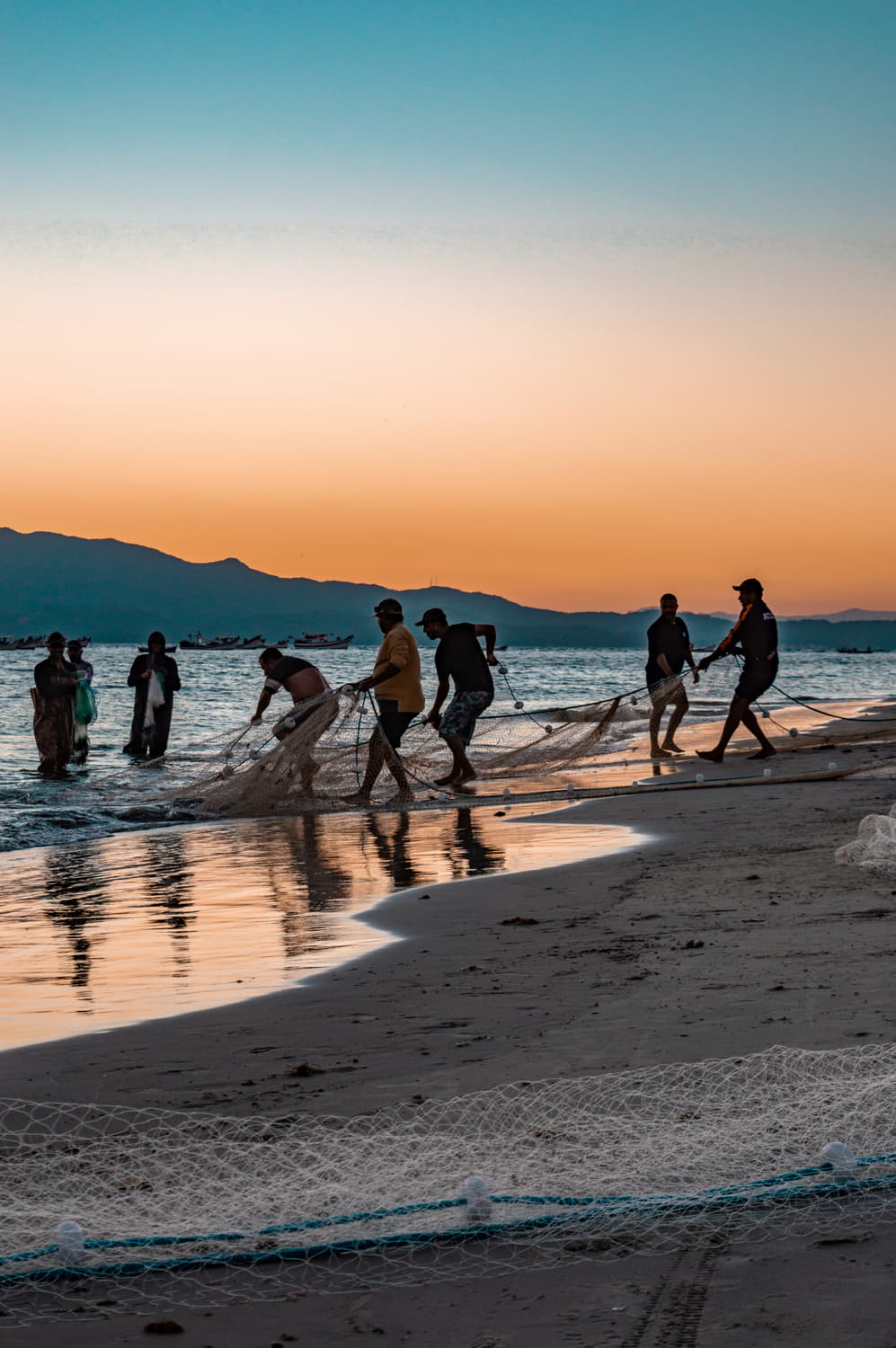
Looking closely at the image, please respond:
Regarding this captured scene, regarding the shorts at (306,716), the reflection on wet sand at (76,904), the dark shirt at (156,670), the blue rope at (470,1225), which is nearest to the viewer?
the blue rope at (470,1225)

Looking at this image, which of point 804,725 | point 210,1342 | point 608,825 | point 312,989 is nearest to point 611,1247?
point 210,1342

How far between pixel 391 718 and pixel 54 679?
6471 mm

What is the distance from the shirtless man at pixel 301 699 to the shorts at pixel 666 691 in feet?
14.4

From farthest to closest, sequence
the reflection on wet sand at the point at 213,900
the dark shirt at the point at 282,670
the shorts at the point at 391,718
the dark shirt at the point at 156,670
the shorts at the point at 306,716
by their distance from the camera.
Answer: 1. the dark shirt at the point at 156,670
2. the dark shirt at the point at 282,670
3. the shorts at the point at 306,716
4. the shorts at the point at 391,718
5. the reflection on wet sand at the point at 213,900

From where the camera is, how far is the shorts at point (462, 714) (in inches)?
542

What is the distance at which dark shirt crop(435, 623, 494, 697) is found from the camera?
45.2 feet

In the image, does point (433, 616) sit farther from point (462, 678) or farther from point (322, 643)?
point (322, 643)

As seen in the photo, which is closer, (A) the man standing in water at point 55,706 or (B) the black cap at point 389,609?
(B) the black cap at point 389,609

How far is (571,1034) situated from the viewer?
4.47 m

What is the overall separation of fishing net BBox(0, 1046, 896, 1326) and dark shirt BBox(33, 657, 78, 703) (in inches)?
559

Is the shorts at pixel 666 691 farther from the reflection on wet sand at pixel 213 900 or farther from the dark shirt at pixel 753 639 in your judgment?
the reflection on wet sand at pixel 213 900

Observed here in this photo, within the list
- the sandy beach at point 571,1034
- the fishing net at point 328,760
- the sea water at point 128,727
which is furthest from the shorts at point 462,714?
the sandy beach at point 571,1034

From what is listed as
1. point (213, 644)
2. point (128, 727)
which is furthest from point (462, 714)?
point (213, 644)

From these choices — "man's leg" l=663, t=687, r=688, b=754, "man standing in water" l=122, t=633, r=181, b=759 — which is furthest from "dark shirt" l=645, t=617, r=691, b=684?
"man standing in water" l=122, t=633, r=181, b=759
